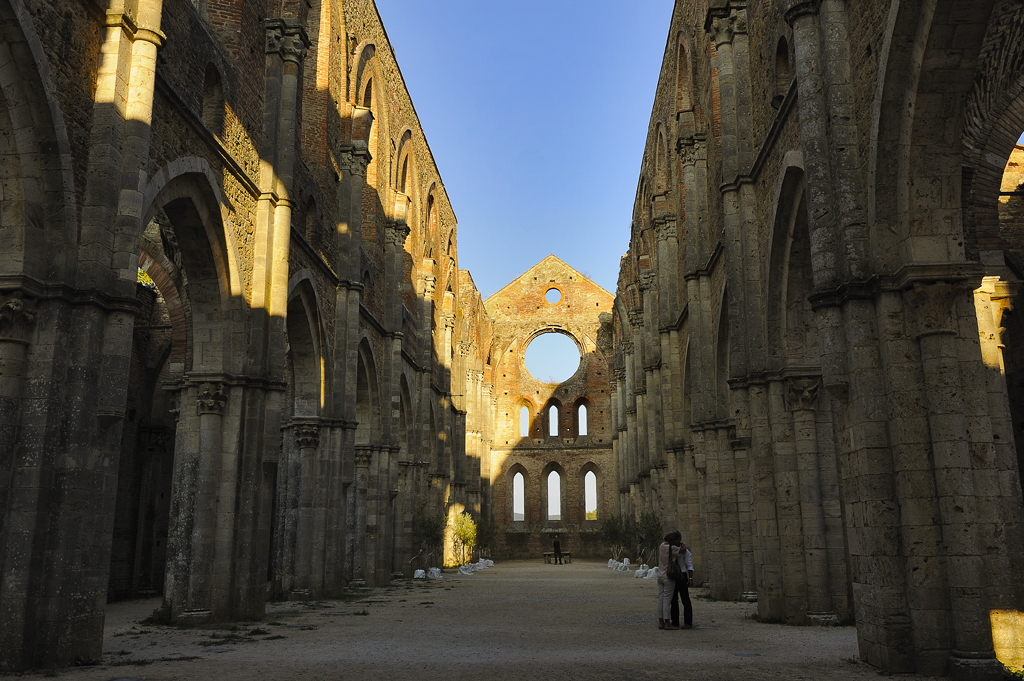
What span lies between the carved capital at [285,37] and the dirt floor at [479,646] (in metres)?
9.84

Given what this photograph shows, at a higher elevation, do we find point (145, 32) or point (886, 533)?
point (145, 32)

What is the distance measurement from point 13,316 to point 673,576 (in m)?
8.11

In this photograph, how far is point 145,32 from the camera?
9148mm

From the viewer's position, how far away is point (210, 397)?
1244 cm

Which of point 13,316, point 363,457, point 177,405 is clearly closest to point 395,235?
point 363,457

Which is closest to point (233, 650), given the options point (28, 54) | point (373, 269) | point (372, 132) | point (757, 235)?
point (28, 54)

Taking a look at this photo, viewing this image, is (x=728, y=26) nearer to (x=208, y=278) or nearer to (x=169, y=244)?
(x=208, y=278)

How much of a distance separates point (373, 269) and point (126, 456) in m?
8.17

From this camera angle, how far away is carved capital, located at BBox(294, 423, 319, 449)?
17.4 meters

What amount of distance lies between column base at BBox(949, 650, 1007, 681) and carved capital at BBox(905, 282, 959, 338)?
2.67 metres

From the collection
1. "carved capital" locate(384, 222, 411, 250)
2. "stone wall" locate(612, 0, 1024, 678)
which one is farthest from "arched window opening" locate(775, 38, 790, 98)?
"carved capital" locate(384, 222, 411, 250)

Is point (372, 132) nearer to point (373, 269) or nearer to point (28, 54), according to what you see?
point (373, 269)

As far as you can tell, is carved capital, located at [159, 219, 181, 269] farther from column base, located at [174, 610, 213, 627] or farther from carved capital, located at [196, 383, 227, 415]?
column base, located at [174, 610, 213, 627]

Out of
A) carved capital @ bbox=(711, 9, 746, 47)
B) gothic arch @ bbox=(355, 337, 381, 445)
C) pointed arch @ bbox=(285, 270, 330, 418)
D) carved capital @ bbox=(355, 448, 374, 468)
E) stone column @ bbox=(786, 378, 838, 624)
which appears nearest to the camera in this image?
stone column @ bbox=(786, 378, 838, 624)
